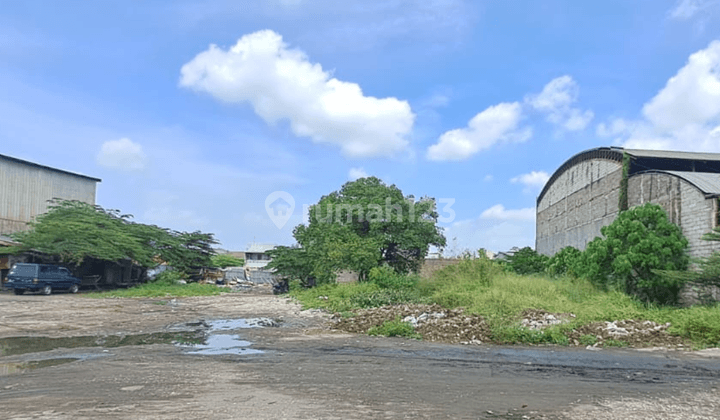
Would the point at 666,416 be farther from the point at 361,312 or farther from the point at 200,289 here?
the point at 200,289

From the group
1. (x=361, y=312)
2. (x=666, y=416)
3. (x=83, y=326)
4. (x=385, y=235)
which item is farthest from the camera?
(x=385, y=235)

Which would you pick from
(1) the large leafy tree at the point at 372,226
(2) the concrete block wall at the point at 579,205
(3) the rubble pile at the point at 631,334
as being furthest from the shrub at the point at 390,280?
(3) the rubble pile at the point at 631,334

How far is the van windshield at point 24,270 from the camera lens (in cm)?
2519

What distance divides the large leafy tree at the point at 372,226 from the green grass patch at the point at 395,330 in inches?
642

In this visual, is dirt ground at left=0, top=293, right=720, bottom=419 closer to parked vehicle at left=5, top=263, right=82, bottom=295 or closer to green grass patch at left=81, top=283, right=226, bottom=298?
parked vehicle at left=5, top=263, right=82, bottom=295

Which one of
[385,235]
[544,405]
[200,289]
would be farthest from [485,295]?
[200,289]

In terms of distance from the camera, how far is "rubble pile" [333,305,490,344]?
12508mm

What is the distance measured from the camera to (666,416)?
5.91 metres

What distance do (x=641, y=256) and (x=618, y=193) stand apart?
322 inches

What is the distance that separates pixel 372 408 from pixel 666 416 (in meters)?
3.31

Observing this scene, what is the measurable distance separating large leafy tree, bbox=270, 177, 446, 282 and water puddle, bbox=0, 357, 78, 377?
20835 mm

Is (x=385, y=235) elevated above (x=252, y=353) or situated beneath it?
elevated above

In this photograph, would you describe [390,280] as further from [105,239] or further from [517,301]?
[105,239]

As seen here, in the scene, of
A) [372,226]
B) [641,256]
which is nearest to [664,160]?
[641,256]
